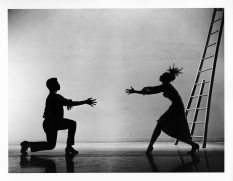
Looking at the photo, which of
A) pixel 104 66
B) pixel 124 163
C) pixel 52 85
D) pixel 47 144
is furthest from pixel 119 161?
pixel 104 66

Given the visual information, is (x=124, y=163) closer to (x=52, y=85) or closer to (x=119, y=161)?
(x=119, y=161)

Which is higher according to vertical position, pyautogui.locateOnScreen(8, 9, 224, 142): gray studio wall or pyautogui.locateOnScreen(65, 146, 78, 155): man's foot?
pyautogui.locateOnScreen(8, 9, 224, 142): gray studio wall

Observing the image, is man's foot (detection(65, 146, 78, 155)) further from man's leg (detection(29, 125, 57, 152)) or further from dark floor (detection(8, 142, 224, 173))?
man's leg (detection(29, 125, 57, 152))

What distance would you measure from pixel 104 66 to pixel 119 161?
6.97 ft

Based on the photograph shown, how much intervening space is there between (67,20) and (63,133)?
188cm

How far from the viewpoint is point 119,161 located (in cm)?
373

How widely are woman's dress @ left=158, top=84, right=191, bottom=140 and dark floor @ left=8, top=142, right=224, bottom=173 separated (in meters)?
0.24

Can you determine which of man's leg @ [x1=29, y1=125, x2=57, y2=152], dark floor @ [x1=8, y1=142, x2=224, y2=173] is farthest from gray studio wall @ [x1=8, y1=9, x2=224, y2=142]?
man's leg @ [x1=29, y1=125, x2=57, y2=152]

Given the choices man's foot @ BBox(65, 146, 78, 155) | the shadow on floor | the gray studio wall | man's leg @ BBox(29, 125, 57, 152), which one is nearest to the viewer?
the shadow on floor

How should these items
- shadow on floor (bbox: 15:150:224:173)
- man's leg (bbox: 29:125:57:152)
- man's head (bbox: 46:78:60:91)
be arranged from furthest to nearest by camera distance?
man's head (bbox: 46:78:60:91) < man's leg (bbox: 29:125:57:152) < shadow on floor (bbox: 15:150:224:173)

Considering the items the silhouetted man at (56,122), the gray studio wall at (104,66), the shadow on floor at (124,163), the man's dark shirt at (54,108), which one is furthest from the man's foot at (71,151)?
the gray studio wall at (104,66)

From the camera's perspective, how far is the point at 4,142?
13.2 ft

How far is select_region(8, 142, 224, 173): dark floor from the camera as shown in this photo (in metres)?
3.30

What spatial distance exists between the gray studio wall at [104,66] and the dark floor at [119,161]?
895mm
